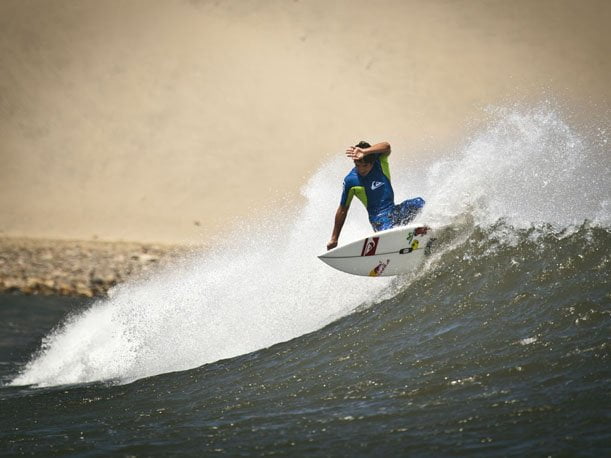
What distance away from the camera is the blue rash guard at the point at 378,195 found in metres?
7.77

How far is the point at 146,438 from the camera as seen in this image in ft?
18.6

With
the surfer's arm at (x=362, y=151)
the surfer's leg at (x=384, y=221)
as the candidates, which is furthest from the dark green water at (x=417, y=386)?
the surfer's arm at (x=362, y=151)

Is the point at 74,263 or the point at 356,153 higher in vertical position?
the point at 74,263

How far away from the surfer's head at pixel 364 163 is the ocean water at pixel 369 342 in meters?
1.04

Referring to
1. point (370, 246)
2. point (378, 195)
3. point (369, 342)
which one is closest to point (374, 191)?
point (378, 195)

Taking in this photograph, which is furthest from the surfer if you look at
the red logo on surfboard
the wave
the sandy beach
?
the sandy beach

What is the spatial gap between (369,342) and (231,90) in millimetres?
15046

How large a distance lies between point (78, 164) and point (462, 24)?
516 inches

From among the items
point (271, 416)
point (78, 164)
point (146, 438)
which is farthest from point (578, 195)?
point (78, 164)

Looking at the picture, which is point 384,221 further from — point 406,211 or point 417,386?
point 417,386

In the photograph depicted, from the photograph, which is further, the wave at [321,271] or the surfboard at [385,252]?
the wave at [321,271]

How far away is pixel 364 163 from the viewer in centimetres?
762

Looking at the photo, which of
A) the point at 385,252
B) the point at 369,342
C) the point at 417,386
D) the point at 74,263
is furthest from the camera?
the point at 74,263

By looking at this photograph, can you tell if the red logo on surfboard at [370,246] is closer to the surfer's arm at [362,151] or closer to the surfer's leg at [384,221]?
the surfer's leg at [384,221]
